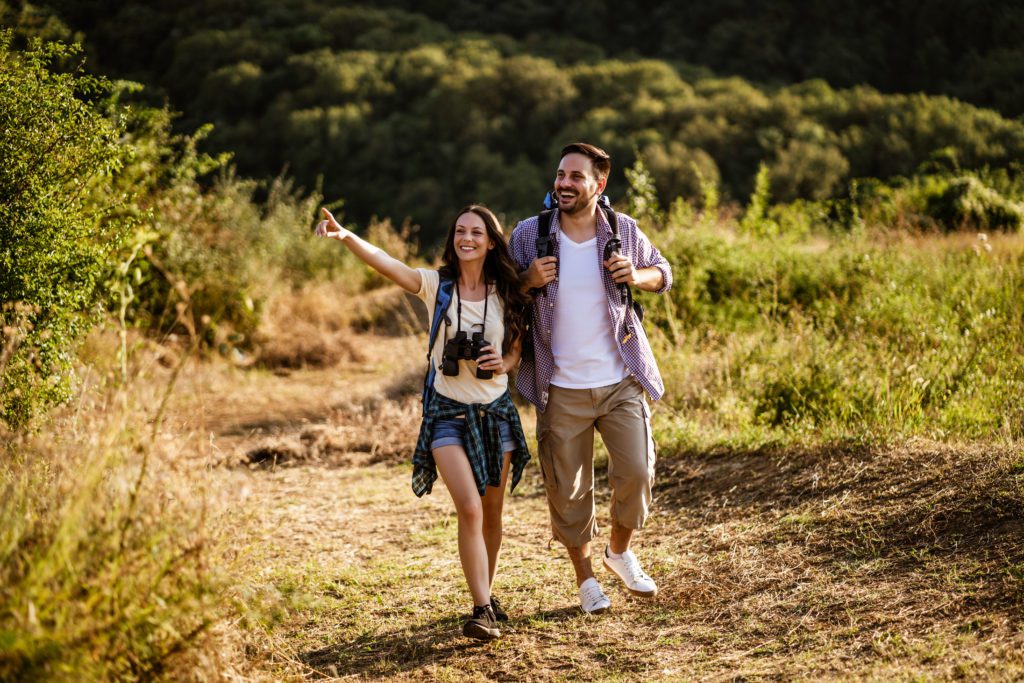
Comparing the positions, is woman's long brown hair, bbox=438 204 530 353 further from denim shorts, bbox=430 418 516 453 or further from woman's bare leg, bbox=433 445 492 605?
woman's bare leg, bbox=433 445 492 605

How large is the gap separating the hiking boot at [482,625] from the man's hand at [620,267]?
152 centimetres

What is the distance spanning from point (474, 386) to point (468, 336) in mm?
223

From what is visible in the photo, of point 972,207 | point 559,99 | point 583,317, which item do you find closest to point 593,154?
point 583,317

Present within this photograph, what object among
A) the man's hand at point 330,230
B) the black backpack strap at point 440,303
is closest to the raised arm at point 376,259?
the man's hand at point 330,230

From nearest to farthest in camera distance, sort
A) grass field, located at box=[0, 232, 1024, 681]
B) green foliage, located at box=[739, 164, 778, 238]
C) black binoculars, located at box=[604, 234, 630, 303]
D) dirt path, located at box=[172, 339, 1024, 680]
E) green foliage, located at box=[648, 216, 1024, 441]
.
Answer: grass field, located at box=[0, 232, 1024, 681], dirt path, located at box=[172, 339, 1024, 680], black binoculars, located at box=[604, 234, 630, 303], green foliage, located at box=[648, 216, 1024, 441], green foliage, located at box=[739, 164, 778, 238]

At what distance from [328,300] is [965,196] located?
31.0 feet

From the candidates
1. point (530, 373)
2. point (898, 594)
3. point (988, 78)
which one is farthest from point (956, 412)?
point (988, 78)

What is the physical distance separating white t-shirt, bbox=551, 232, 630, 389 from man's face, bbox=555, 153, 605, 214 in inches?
7.4

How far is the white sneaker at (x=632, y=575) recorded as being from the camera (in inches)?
163

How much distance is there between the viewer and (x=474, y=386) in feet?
12.8

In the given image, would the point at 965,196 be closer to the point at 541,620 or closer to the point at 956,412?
the point at 956,412

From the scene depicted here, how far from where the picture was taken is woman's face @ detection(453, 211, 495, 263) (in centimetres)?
392

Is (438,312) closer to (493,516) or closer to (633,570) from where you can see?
(493,516)

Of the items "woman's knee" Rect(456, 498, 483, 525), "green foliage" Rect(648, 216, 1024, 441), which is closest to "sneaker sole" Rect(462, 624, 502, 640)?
"woman's knee" Rect(456, 498, 483, 525)
